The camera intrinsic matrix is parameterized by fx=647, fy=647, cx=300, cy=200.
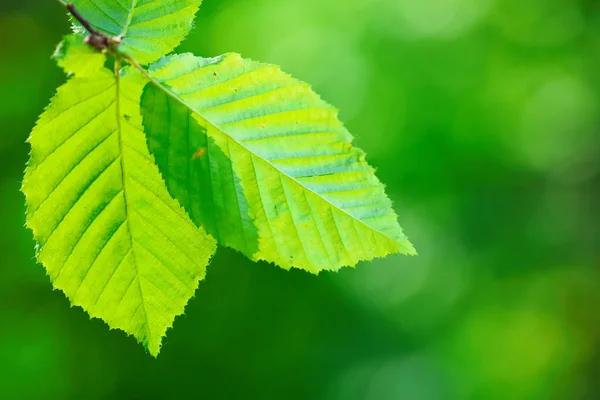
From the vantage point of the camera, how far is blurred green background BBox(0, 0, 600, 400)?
7.16 meters

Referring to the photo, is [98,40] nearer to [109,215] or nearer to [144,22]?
[144,22]

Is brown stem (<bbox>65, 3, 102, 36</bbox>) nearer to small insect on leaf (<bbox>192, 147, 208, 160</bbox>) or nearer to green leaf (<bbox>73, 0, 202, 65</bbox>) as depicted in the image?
green leaf (<bbox>73, 0, 202, 65</bbox>)

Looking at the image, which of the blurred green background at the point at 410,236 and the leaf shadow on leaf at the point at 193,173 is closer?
the leaf shadow on leaf at the point at 193,173

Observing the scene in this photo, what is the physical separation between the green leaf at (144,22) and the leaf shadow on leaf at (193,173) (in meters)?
0.04

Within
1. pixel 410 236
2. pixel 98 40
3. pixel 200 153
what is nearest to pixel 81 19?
pixel 98 40

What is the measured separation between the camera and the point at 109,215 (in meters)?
0.69

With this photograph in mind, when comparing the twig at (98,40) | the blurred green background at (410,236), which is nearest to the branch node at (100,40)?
the twig at (98,40)

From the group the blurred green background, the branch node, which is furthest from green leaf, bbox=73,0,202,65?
the blurred green background

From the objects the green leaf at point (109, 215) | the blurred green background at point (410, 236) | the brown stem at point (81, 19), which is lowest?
the green leaf at point (109, 215)

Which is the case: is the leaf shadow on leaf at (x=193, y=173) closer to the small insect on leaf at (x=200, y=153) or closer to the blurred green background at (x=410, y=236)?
the small insect on leaf at (x=200, y=153)

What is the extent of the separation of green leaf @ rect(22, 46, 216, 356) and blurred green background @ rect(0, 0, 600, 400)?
6.45 meters

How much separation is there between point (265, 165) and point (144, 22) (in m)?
0.20

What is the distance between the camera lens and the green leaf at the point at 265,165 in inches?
25.3

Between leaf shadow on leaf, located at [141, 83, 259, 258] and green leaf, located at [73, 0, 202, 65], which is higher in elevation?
green leaf, located at [73, 0, 202, 65]
